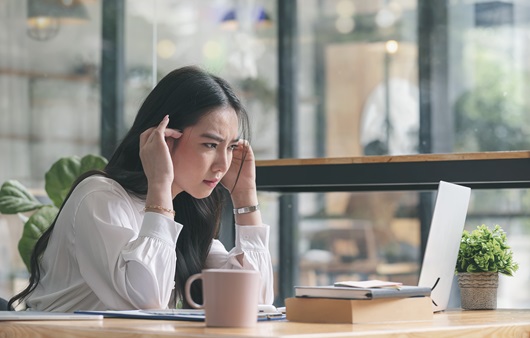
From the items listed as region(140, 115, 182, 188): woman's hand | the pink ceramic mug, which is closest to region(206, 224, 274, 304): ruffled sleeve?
region(140, 115, 182, 188): woman's hand

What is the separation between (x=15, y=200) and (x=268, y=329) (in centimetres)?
257

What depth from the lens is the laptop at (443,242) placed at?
2104mm

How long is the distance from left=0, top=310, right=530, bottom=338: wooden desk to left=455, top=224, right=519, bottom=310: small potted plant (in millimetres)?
507

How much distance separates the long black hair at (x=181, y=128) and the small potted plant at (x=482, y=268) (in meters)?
0.64

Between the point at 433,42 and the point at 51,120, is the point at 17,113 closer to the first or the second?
the point at 51,120

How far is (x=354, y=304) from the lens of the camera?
1569 millimetres

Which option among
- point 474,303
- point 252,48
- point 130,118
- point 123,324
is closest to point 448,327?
point 123,324

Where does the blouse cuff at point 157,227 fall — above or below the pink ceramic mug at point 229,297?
above

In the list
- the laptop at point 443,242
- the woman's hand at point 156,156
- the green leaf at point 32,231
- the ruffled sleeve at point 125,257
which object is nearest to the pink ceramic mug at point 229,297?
the ruffled sleeve at point 125,257

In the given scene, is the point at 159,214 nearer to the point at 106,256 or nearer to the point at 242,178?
the point at 106,256

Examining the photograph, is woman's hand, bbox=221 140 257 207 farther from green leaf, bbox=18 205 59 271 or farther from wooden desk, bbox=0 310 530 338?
green leaf, bbox=18 205 59 271

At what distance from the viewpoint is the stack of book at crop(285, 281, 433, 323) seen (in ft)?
5.16

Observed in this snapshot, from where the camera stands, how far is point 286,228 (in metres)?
4.30

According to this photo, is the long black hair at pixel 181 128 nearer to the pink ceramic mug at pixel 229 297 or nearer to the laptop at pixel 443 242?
the laptop at pixel 443 242
